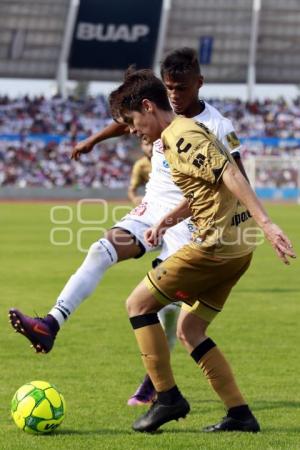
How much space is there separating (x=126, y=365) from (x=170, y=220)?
9.02 feet

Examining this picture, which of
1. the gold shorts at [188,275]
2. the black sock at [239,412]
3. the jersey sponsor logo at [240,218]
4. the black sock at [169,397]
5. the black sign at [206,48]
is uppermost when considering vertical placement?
the jersey sponsor logo at [240,218]

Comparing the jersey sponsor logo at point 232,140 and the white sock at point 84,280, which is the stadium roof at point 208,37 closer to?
the white sock at point 84,280

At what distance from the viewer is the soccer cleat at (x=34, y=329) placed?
6.03 meters

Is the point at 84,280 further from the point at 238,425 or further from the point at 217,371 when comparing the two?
the point at 238,425

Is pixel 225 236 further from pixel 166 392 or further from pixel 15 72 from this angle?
pixel 15 72

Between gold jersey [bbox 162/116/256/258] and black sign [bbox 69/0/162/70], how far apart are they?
55261mm

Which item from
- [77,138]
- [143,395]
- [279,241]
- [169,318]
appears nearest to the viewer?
[279,241]

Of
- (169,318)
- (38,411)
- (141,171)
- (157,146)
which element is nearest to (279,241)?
(38,411)

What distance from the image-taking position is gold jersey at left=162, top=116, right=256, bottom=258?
5.50 metres

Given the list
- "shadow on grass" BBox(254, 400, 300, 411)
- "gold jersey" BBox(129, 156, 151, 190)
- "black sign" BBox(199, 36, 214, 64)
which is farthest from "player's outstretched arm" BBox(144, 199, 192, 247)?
"black sign" BBox(199, 36, 214, 64)

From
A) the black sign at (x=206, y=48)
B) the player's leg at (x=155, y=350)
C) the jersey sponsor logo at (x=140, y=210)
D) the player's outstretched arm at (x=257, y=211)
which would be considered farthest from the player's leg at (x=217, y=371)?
the black sign at (x=206, y=48)

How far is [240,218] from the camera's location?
18.8ft

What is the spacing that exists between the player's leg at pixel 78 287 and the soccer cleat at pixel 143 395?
858 millimetres

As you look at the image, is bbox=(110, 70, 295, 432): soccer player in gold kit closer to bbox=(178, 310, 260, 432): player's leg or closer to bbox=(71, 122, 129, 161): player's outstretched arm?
bbox=(178, 310, 260, 432): player's leg
